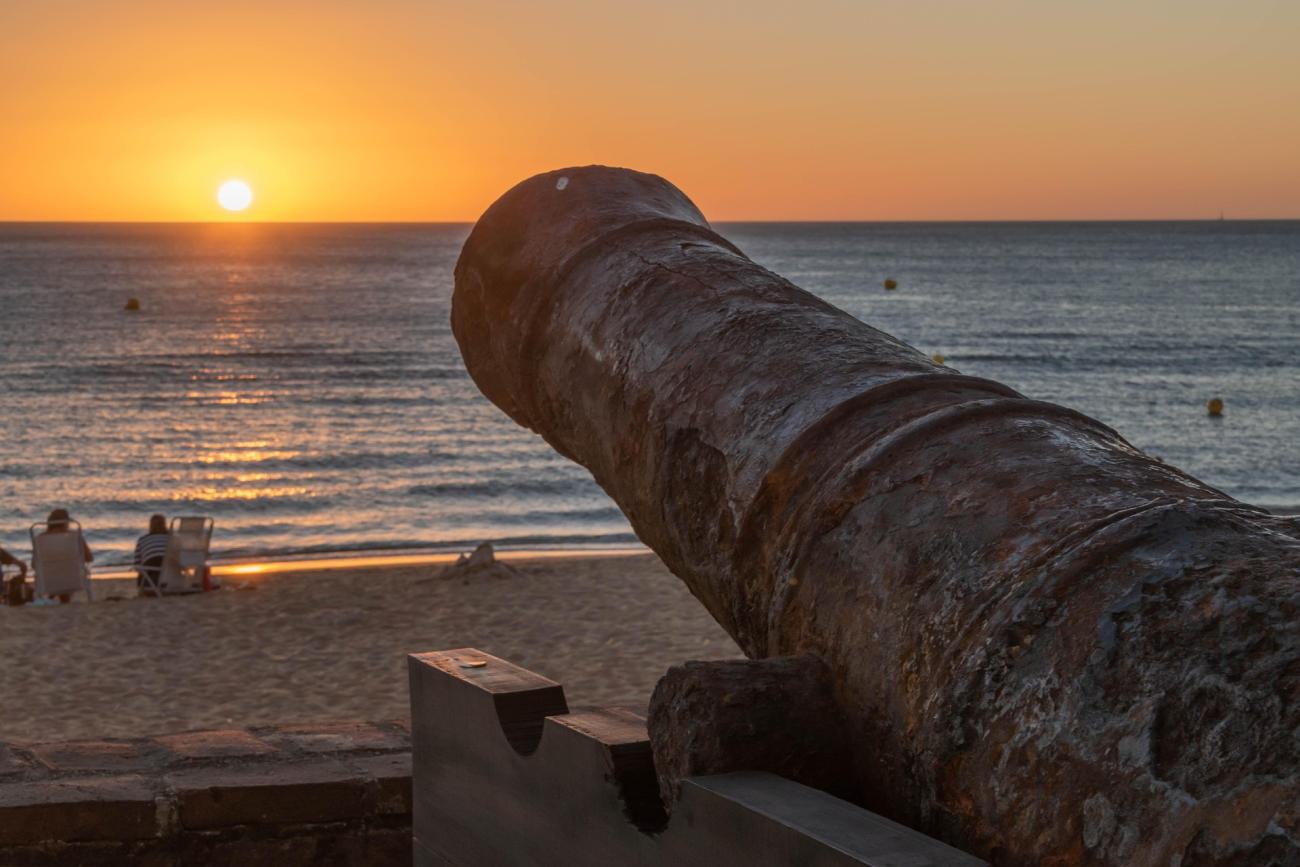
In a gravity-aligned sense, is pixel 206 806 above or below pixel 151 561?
above

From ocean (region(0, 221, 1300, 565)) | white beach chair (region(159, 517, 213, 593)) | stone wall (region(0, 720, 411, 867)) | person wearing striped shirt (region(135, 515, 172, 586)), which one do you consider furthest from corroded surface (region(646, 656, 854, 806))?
ocean (region(0, 221, 1300, 565))

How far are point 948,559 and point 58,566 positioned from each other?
46.8 feet

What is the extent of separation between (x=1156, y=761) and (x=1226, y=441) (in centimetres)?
3387

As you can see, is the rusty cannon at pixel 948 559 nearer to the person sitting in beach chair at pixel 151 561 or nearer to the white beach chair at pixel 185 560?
the white beach chair at pixel 185 560

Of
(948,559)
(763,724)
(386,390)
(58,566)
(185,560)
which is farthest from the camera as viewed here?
(386,390)

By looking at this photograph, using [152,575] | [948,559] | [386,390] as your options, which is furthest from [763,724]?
[386,390]

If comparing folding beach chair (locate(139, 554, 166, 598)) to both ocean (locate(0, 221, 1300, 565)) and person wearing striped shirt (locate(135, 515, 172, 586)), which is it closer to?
person wearing striped shirt (locate(135, 515, 172, 586))

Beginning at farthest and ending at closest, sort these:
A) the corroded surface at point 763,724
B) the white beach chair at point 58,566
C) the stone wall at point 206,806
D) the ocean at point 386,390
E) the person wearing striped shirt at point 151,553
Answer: the ocean at point 386,390
the person wearing striped shirt at point 151,553
the white beach chair at point 58,566
the stone wall at point 206,806
the corroded surface at point 763,724

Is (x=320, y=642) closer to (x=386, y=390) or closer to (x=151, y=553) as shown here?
(x=151, y=553)

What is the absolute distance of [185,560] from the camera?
15.4 meters

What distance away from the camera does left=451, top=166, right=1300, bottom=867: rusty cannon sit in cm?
174

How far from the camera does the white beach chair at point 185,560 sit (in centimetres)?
1516

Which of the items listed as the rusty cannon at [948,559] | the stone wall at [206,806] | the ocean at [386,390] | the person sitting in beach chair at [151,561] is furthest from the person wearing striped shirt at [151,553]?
the rusty cannon at [948,559]

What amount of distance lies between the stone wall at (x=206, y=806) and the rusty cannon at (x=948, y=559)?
4.55ft
